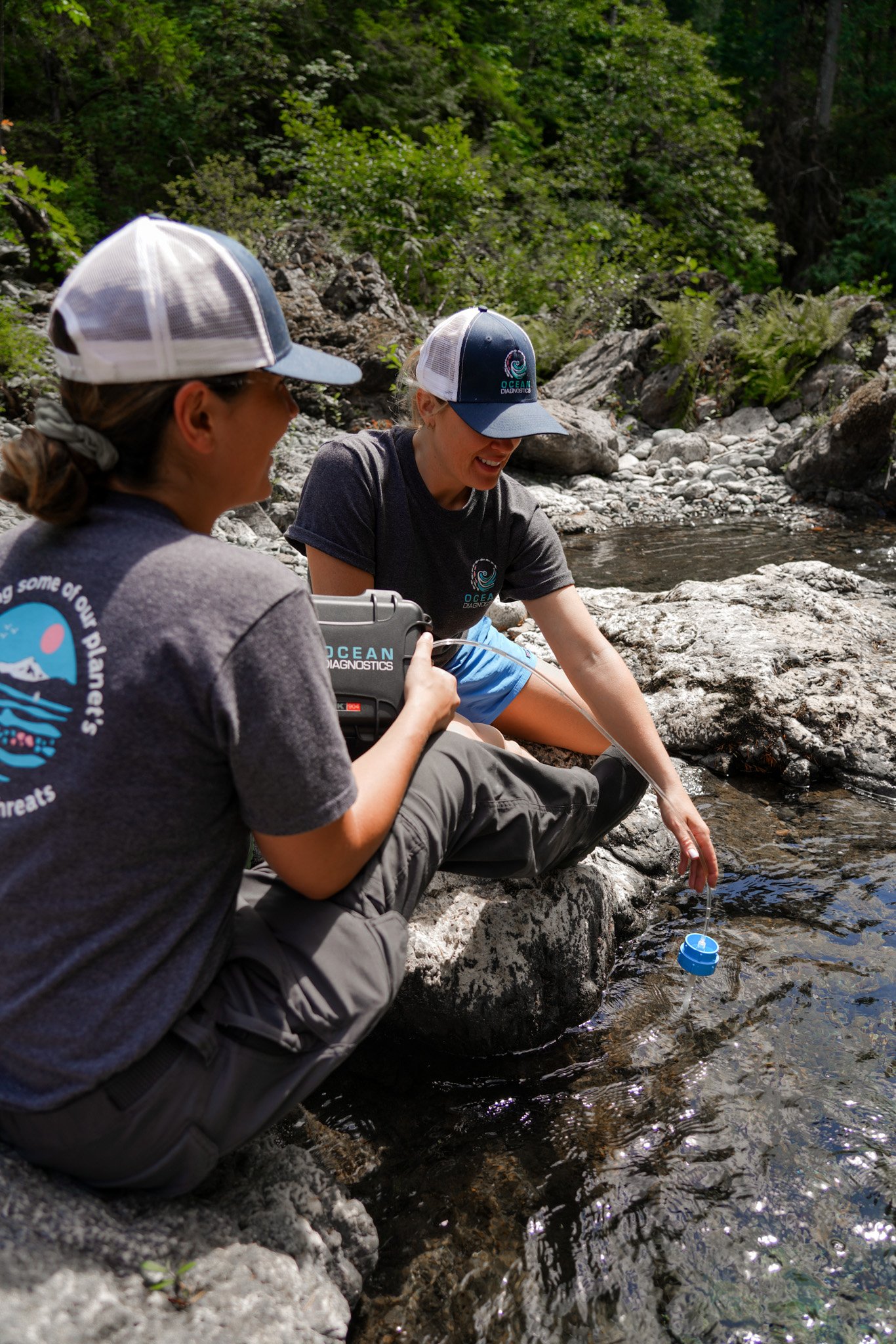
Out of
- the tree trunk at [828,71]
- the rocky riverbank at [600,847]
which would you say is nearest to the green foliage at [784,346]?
the rocky riverbank at [600,847]

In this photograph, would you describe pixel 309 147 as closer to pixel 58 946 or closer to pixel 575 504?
pixel 575 504

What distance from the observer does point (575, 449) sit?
10.2m

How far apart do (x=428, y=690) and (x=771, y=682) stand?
2.45m

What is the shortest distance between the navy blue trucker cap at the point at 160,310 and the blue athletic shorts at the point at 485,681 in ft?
5.53

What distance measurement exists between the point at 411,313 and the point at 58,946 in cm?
1141

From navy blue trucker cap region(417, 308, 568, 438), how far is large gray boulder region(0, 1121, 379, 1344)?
73.1 inches

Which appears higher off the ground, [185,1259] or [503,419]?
[503,419]

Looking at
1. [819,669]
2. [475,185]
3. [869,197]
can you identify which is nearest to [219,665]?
[819,669]

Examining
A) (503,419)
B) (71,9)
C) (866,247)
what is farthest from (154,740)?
(866,247)

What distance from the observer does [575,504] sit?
9602 millimetres

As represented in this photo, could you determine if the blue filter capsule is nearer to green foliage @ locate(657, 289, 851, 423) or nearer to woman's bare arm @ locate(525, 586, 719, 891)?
woman's bare arm @ locate(525, 586, 719, 891)

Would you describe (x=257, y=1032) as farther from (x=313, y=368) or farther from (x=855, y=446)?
(x=855, y=446)

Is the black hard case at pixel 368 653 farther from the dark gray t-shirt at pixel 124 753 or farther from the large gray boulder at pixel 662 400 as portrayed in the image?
the large gray boulder at pixel 662 400

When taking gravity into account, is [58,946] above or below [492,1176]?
above
